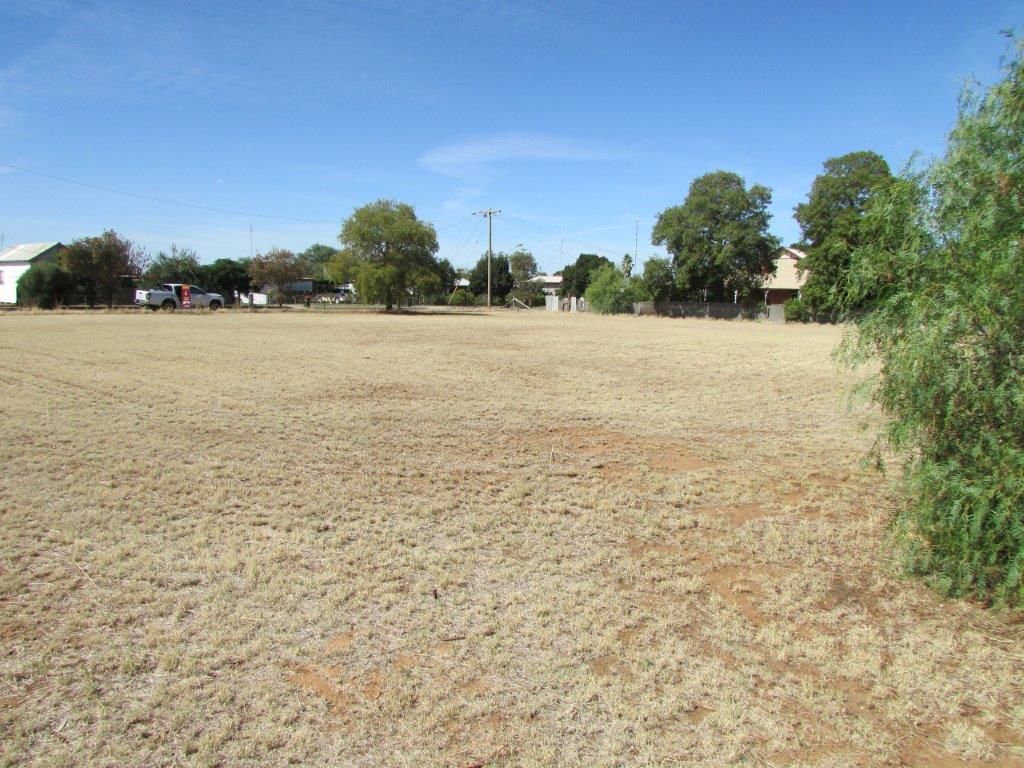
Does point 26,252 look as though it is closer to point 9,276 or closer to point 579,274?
point 9,276

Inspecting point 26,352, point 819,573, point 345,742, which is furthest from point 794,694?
point 26,352

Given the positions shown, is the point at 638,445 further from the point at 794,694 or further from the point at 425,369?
the point at 425,369

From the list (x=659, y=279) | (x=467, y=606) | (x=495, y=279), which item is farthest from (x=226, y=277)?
(x=467, y=606)

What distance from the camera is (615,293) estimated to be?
64.8m

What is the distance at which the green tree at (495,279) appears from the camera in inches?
3893

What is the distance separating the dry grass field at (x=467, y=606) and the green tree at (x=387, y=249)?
157 feet

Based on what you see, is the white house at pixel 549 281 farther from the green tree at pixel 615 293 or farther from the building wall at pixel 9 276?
the building wall at pixel 9 276

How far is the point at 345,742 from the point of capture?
Result: 289 cm

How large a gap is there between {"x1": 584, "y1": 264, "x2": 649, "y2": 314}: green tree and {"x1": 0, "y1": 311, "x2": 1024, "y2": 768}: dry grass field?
56.2 metres

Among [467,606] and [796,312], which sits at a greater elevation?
[796,312]

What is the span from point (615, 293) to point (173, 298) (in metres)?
39.9

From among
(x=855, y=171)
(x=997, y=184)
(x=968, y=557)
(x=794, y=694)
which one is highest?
(x=855, y=171)

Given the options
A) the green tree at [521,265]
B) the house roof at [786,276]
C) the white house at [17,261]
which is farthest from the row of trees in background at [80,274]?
the green tree at [521,265]

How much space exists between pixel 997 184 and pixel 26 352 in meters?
20.4
